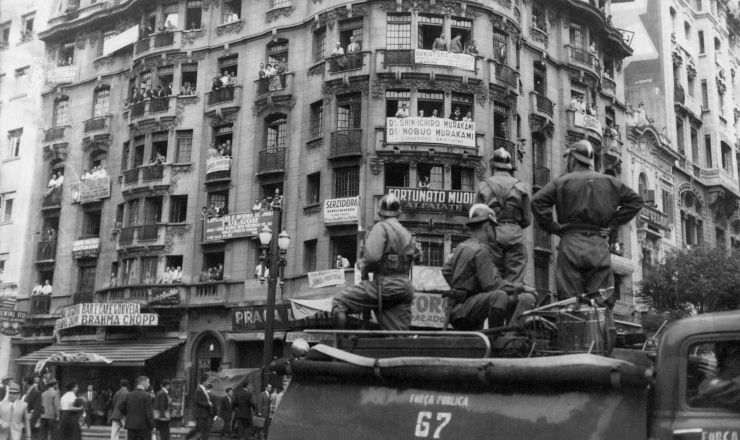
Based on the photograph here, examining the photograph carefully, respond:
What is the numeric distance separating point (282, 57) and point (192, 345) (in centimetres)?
1297

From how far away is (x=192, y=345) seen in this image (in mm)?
33781

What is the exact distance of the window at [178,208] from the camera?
3553 cm

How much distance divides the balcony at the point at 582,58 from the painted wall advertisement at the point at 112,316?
22.0 m

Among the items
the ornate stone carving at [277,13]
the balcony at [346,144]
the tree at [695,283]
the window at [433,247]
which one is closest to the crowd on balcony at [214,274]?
the balcony at [346,144]

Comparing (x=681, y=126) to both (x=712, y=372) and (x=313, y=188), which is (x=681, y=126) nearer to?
(x=313, y=188)

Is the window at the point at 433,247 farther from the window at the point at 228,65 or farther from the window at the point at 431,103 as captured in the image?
the window at the point at 228,65

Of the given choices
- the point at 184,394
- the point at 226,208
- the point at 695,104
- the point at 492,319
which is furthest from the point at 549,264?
the point at 492,319

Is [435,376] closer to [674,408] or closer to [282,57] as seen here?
[674,408]

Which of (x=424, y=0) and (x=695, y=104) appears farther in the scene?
(x=695, y=104)

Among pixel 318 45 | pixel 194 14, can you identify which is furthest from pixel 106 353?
pixel 194 14

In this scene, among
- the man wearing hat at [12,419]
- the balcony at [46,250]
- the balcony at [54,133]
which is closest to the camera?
the man wearing hat at [12,419]

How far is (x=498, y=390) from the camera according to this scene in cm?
543

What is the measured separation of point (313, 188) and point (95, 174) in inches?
504

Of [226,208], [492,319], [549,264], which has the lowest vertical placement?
[492,319]
